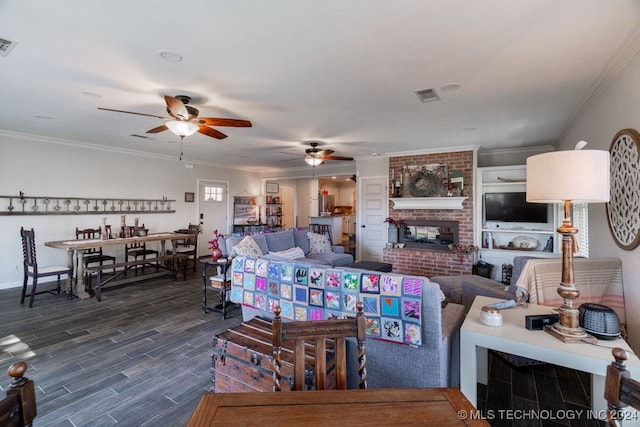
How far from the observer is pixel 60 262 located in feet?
17.4

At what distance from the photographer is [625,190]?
2262 millimetres

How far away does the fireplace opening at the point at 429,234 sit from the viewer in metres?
5.78

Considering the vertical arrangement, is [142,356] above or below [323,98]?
below

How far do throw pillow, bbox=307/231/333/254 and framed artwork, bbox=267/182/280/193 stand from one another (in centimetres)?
447

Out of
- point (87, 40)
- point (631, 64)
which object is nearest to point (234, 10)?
point (87, 40)

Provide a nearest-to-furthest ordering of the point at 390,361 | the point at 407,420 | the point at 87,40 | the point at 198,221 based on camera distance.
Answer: the point at 407,420 → the point at 390,361 → the point at 87,40 → the point at 198,221

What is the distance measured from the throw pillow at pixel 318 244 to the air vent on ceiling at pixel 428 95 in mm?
3348

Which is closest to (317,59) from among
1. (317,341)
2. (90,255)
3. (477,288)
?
(317,341)

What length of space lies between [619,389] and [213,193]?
829 centimetres

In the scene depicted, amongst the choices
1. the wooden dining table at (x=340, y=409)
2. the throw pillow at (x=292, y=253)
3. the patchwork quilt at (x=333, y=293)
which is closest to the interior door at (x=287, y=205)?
the throw pillow at (x=292, y=253)

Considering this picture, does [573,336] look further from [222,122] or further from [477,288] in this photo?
[222,122]

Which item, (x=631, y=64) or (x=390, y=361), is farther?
(x=631, y=64)

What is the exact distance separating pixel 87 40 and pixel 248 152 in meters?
4.23

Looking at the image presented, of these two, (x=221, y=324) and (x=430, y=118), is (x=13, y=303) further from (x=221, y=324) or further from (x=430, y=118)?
(x=430, y=118)
